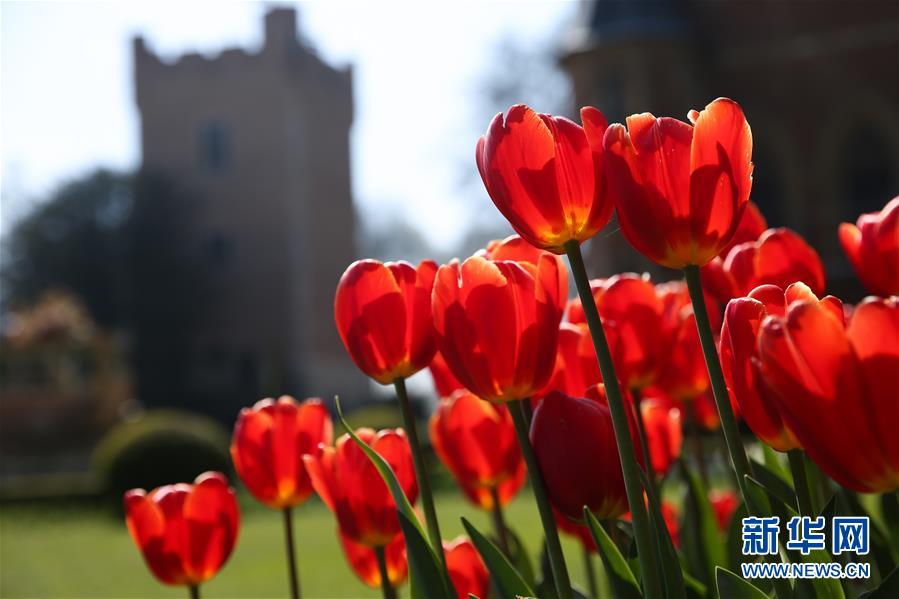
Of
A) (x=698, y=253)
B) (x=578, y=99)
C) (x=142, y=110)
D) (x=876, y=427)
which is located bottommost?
(x=876, y=427)

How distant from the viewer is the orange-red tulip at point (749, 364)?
2.44 feet

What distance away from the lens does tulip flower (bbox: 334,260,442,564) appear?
90 cm

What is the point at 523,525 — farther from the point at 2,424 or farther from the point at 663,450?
the point at 2,424

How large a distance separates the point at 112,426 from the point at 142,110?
445 inches

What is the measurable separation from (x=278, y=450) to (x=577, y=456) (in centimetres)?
41

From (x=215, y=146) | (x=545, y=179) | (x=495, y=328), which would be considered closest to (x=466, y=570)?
(x=495, y=328)

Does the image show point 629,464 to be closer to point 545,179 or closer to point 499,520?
point 545,179

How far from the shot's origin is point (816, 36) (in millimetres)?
16047

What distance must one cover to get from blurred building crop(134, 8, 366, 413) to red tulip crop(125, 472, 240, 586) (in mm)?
25171

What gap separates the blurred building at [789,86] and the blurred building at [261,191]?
11709 mm

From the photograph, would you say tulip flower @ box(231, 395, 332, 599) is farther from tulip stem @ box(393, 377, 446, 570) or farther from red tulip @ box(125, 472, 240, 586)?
tulip stem @ box(393, 377, 446, 570)

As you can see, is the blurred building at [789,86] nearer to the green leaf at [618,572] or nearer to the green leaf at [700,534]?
the green leaf at [700,534]

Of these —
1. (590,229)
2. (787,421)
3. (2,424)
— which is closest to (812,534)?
(787,421)

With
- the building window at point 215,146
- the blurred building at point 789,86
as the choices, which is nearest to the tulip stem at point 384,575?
the blurred building at point 789,86
